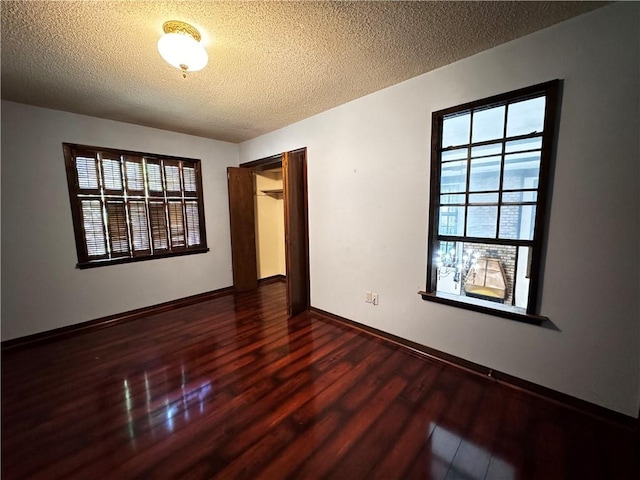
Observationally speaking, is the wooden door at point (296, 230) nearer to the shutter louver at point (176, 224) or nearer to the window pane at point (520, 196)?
the shutter louver at point (176, 224)

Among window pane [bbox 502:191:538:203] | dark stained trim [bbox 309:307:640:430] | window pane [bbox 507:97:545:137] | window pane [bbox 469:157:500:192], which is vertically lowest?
dark stained trim [bbox 309:307:640:430]

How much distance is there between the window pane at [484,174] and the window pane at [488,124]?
17cm

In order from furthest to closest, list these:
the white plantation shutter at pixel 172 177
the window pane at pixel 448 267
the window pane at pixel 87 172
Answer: the white plantation shutter at pixel 172 177 → the window pane at pixel 87 172 → the window pane at pixel 448 267

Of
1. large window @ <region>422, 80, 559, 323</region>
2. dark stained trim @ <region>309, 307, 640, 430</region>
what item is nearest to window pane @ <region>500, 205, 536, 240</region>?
large window @ <region>422, 80, 559, 323</region>

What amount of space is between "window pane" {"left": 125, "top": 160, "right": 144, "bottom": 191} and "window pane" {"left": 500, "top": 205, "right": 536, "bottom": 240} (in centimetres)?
413

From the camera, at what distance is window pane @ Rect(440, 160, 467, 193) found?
215cm

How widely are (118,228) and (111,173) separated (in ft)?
2.28

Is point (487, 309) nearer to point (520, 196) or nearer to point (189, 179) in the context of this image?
point (520, 196)

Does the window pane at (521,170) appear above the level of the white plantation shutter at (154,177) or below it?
below

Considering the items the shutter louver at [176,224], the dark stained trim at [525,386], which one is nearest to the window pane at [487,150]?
the dark stained trim at [525,386]

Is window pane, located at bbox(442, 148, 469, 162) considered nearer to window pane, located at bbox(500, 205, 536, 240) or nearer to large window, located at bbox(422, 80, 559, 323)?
large window, located at bbox(422, 80, 559, 323)

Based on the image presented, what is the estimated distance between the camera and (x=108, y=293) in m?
3.27

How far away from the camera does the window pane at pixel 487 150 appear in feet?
6.45

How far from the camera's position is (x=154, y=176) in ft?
11.7
